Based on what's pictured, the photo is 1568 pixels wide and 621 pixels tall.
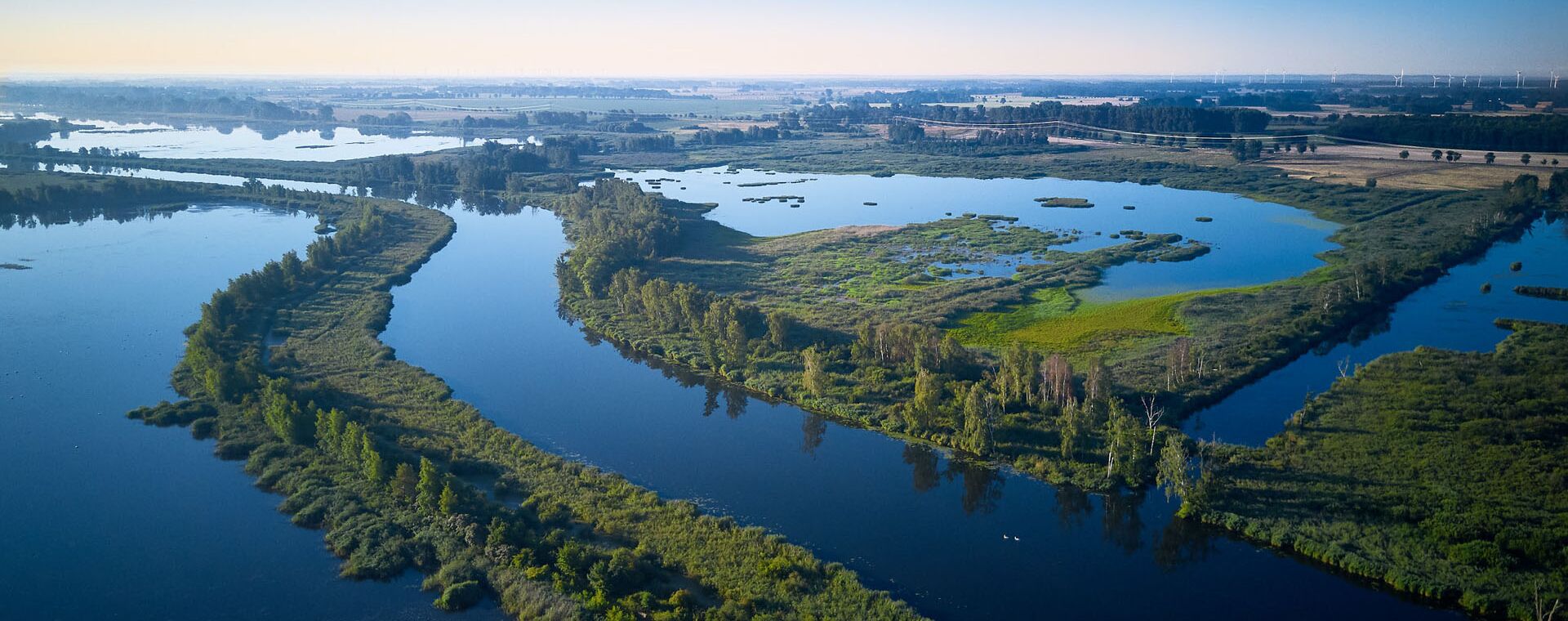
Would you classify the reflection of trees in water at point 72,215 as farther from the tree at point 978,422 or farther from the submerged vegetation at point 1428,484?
the submerged vegetation at point 1428,484

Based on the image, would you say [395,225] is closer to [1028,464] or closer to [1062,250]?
[1062,250]

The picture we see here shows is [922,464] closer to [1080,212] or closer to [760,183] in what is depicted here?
[1080,212]

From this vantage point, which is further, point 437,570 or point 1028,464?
point 1028,464

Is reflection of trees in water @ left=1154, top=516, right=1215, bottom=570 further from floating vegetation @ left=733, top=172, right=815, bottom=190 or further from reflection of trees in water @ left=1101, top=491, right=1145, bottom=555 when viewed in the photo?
floating vegetation @ left=733, top=172, right=815, bottom=190

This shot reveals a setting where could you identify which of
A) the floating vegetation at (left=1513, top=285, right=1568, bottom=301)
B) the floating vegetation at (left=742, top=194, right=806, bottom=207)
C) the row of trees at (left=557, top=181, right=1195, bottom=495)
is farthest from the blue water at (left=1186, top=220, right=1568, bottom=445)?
the floating vegetation at (left=742, top=194, right=806, bottom=207)

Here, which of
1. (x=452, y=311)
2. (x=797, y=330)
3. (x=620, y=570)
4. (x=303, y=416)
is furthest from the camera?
(x=452, y=311)

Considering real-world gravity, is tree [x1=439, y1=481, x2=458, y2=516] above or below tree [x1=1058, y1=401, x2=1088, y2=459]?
below

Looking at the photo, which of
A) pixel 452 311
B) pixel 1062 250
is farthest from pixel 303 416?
pixel 1062 250

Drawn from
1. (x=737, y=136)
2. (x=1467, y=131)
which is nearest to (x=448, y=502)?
(x=1467, y=131)
